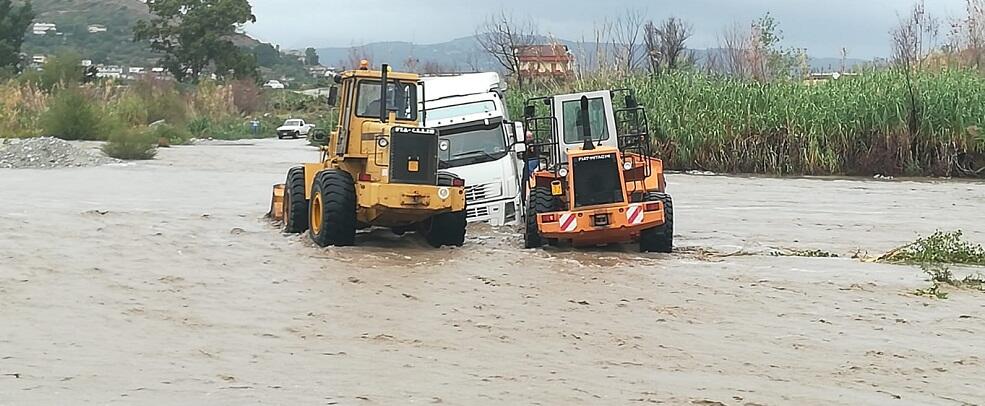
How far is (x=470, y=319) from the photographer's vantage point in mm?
9578

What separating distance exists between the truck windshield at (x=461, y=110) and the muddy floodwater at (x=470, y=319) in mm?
1885

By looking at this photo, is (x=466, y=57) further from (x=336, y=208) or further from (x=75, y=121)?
(x=336, y=208)

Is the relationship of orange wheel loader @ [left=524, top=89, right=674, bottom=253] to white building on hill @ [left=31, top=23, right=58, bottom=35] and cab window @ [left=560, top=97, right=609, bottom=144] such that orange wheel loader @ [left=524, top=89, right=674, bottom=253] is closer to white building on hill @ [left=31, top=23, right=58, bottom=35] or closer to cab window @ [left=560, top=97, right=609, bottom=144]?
cab window @ [left=560, top=97, right=609, bottom=144]

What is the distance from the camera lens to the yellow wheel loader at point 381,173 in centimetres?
1372

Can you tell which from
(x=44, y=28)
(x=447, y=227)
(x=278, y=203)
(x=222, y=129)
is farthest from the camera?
(x=44, y=28)

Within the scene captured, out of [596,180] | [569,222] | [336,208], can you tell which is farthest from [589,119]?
[336,208]

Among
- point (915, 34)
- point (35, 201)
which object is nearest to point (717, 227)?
point (35, 201)

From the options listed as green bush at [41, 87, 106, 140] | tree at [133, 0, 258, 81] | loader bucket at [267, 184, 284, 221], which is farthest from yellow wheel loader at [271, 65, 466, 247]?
tree at [133, 0, 258, 81]

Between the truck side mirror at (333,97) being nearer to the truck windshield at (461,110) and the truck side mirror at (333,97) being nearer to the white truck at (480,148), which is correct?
the white truck at (480,148)

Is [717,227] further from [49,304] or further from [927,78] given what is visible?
[927,78]

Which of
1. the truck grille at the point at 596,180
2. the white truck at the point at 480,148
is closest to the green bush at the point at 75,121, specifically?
the white truck at the point at 480,148

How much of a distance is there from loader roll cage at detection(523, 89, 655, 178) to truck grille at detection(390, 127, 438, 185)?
1459 millimetres

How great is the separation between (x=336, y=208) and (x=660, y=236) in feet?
12.3

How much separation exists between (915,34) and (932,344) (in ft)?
79.5
